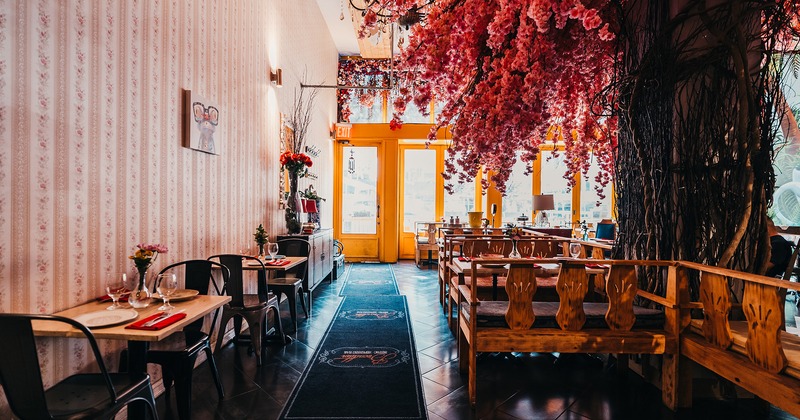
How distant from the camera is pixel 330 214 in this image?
909 centimetres

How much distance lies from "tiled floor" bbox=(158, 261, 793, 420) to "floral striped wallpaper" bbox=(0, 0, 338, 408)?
34.8 inches

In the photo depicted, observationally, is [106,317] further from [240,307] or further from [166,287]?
[240,307]

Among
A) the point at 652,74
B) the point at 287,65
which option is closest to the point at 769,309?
the point at 652,74

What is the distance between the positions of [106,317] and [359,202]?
25.4ft

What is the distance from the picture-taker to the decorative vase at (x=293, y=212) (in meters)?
5.64

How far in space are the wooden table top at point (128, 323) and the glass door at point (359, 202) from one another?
712 cm

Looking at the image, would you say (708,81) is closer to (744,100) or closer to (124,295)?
(744,100)

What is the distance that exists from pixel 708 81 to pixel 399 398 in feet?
9.85

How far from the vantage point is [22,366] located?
149 centimetres

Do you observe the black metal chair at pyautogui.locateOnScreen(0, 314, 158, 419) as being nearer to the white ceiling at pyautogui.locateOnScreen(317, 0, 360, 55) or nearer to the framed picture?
the framed picture

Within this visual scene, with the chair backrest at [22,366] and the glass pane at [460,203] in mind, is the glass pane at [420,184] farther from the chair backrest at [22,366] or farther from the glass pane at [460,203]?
the chair backrest at [22,366]

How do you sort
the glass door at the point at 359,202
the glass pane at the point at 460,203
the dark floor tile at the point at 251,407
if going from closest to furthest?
the dark floor tile at the point at 251,407 < the glass door at the point at 359,202 < the glass pane at the point at 460,203

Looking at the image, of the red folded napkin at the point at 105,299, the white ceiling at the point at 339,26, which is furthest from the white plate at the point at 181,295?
the white ceiling at the point at 339,26

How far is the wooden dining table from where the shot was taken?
181 centimetres
